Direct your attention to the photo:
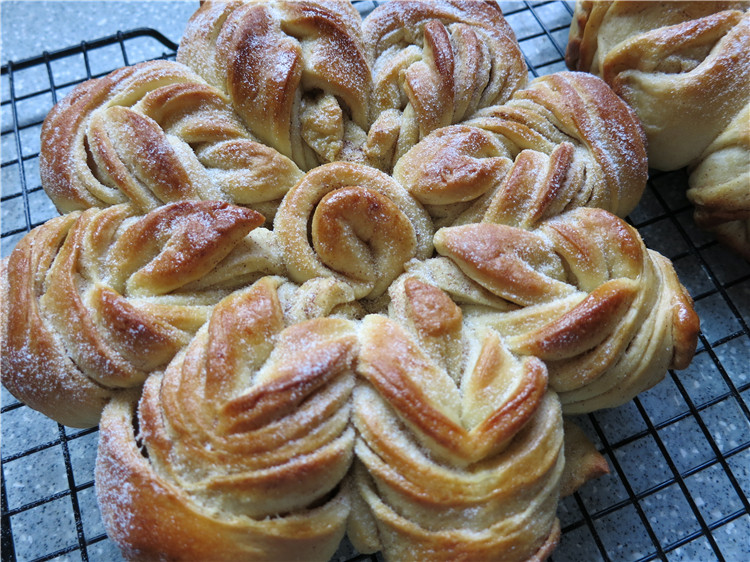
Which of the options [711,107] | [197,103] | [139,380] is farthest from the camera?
[711,107]

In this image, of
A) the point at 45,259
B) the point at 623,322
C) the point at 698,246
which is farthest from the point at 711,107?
the point at 45,259

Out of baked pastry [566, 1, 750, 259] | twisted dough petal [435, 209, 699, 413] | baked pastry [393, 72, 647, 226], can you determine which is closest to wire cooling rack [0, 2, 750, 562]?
baked pastry [566, 1, 750, 259]

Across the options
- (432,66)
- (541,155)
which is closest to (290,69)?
(432,66)

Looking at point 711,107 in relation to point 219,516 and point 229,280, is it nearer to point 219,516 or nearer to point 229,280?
point 229,280

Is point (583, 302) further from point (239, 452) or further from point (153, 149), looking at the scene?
point (153, 149)

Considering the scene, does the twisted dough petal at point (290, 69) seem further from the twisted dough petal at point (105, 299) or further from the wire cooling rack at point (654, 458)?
the wire cooling rack at point (654, 458)

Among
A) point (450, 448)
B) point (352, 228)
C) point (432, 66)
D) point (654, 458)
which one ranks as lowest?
point (654, 458)
